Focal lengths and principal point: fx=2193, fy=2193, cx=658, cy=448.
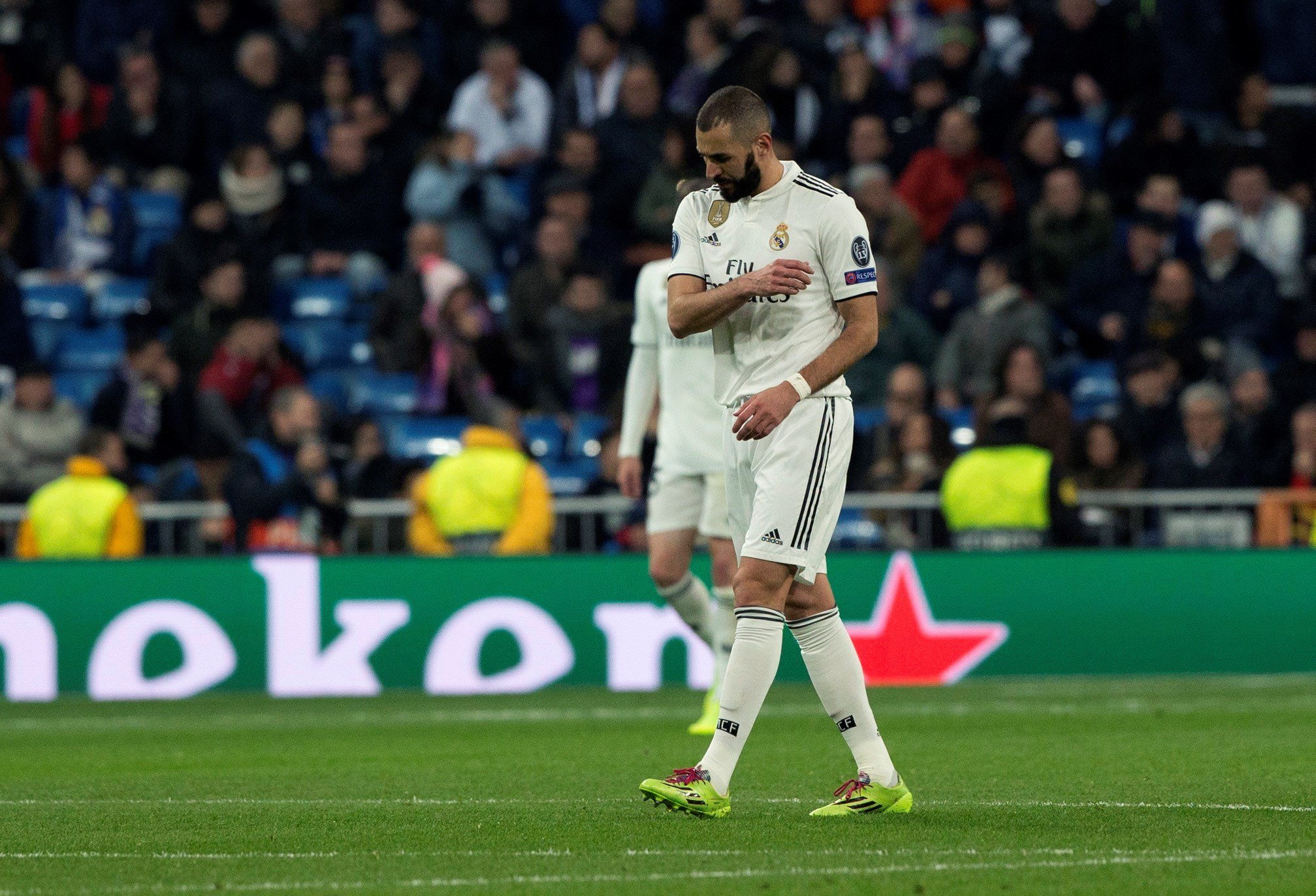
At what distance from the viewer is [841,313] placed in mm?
6922

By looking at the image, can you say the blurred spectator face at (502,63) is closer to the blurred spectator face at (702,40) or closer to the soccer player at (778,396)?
the blurred spectator face at (702,40)

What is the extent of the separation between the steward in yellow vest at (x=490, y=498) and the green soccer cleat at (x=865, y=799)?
25.5 feet

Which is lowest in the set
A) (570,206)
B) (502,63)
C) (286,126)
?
(570,206)

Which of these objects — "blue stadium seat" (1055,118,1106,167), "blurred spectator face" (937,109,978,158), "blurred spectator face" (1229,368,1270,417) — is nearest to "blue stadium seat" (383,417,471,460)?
"blurred spectator face" (937,109,978,158)

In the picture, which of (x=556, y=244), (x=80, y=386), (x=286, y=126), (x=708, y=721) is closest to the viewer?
(x=708, y=721)

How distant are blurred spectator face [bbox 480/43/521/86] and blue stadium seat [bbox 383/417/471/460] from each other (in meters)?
3.80

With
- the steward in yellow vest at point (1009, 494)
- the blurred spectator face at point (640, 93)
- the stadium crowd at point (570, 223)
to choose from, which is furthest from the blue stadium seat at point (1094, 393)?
the blurred spectator face at point (640, 93)

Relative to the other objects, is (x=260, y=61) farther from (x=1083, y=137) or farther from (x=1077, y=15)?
(x=1083, y=137)

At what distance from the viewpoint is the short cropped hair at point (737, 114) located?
6.82 meters

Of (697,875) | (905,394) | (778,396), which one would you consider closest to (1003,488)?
(905,394)

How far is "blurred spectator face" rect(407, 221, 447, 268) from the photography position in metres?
18.4

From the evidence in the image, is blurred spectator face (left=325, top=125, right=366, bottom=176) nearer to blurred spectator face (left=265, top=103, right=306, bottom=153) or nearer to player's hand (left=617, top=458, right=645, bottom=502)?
blurred spectator face (left=265, top=103, right=306, bottom=153)

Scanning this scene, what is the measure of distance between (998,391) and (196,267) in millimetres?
7217

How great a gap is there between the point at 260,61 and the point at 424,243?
3039mm
